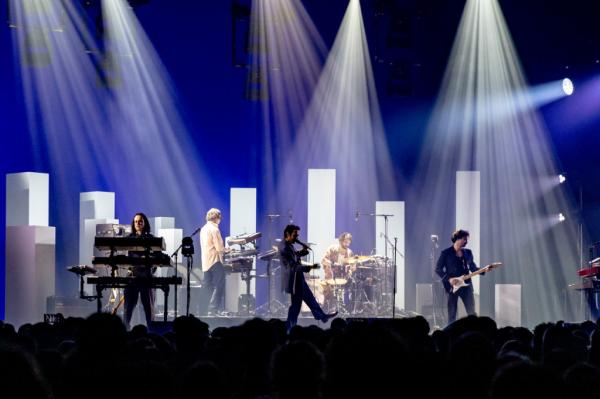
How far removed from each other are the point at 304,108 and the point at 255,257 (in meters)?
3.87

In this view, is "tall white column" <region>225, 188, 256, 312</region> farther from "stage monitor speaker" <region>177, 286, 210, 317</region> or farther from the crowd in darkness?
the crowd in darkness

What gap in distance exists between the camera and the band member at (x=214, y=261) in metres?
16.8

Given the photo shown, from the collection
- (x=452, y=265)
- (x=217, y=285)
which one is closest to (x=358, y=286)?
(x=217, y=285)

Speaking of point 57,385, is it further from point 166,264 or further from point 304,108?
point 304,108

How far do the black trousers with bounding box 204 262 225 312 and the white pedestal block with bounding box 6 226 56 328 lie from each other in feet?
10.1

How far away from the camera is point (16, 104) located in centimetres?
1791

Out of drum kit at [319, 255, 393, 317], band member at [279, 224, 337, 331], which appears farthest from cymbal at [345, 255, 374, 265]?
band member at [279, 224, 337, 331]

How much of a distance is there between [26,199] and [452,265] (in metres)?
8.19

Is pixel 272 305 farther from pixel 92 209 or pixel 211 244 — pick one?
pixel 92 209

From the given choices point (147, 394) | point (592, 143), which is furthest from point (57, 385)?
point (592, 143)

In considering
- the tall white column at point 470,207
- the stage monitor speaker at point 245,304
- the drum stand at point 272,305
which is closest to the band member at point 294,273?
the drum stand at point 272,305

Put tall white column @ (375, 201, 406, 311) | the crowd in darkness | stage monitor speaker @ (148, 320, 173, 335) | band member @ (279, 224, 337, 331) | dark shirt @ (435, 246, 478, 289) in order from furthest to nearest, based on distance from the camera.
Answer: tall white column @ (375, 201, 406, 311), dark shirt @ (435, 246, 478, 289), band member @ (279, 224, 337, 331), stage monitor speaker @ (148, 320, 173, 335), the crowd in darkness

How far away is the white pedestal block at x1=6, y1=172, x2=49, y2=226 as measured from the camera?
1669 centimetres

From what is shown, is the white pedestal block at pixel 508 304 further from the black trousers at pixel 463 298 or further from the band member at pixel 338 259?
the band member at pixel 338 259
